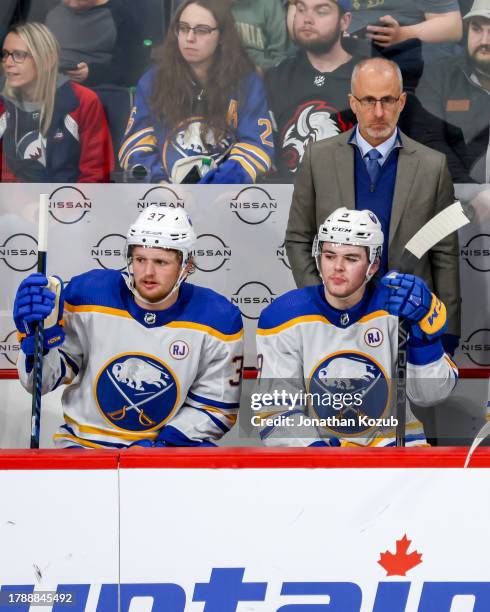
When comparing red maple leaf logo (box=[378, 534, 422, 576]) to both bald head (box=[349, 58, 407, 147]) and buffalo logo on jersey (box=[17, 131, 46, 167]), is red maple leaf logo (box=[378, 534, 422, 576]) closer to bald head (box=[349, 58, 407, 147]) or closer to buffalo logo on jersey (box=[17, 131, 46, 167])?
bald head (box=[349, 58, 407, 147])

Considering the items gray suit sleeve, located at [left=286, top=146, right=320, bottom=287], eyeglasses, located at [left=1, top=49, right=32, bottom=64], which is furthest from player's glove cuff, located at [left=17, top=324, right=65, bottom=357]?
eyeglasses, located at [left=1, top=49, right=32, bottom=64]

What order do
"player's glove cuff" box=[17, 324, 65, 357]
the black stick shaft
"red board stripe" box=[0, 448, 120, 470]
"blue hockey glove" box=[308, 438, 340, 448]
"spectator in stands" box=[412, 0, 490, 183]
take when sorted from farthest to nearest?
"spectator in stands" box=[412, 0, 490, 183], "player's glove cuff" box=[17, 324, 65, 357], the black stick shaft, "blue hockey glove" box=[308, 438, 340, 448], "red board stripe" box=[0, 448, 120, 470]

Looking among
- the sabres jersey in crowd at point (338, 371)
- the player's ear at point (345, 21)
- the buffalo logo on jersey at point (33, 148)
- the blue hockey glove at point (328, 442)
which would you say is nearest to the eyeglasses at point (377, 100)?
the player's ear at point (345, 21)

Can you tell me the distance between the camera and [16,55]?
4301 millimetres

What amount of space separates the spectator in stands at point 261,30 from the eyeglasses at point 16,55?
798 millimetres

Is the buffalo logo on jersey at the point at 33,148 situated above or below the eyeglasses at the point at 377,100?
below

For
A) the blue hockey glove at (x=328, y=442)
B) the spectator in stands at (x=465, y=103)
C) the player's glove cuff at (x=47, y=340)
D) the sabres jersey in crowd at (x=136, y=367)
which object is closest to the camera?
the blue hockey glove at (x=328, y=442)

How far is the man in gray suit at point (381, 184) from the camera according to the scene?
153 inches

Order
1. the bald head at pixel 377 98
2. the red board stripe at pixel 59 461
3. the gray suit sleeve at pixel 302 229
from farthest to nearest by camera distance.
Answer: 1. the bald head at pixel 377 98
2. the gray suit sleeve at pixel 302 229
3. the red board stripe at pixel 59 461

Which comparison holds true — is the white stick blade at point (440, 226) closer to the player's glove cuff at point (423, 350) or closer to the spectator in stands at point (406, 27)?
the player's glove cuff at point (423, 350)

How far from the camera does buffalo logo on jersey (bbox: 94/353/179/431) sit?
3168mm

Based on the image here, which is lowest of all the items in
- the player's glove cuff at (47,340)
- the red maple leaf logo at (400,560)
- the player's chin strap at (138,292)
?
the red maple leaf logo at (400,560)

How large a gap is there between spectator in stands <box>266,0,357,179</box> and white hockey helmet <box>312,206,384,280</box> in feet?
3.47

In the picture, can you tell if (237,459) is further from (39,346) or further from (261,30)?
(261,30)
